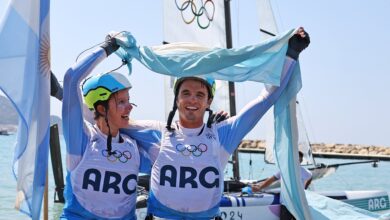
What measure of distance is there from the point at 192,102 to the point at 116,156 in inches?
20.2

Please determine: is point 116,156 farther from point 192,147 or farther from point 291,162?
point 291,162

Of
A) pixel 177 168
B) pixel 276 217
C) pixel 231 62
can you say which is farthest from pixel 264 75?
pixel 276 217

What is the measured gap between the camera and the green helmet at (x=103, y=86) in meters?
3.24

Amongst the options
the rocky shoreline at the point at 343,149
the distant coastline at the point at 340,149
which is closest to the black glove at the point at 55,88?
the distant coastline at the point at 340,149

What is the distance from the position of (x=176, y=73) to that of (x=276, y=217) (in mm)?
4851

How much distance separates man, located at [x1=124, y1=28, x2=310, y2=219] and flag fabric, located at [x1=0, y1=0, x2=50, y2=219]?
1.71 ft

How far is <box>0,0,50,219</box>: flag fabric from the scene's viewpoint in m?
3.28

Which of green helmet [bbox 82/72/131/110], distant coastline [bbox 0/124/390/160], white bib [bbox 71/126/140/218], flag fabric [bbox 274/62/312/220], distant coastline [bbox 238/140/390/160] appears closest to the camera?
white bib [bbox 71/126/140/218]

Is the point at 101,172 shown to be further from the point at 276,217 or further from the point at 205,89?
the point at 276,217

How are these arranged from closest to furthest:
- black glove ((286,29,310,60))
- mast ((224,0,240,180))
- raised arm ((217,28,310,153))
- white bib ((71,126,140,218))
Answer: white bib ((71,126,140,218)) < raised arm ((217,28,310,153)) < black glove ((286,29,310,60)) < mast ((224,0,240,180))

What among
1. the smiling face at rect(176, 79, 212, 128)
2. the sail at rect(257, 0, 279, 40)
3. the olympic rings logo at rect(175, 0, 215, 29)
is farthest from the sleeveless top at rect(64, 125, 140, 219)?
the sail at rect(257, 0, 279, 40)

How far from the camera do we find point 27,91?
3324mm

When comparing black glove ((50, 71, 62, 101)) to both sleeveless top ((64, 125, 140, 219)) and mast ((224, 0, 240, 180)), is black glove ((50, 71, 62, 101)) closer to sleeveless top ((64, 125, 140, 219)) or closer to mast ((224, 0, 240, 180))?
sleeveless top ((64, 125, 140, 219))

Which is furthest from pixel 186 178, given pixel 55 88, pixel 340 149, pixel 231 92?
pixel 340 149
